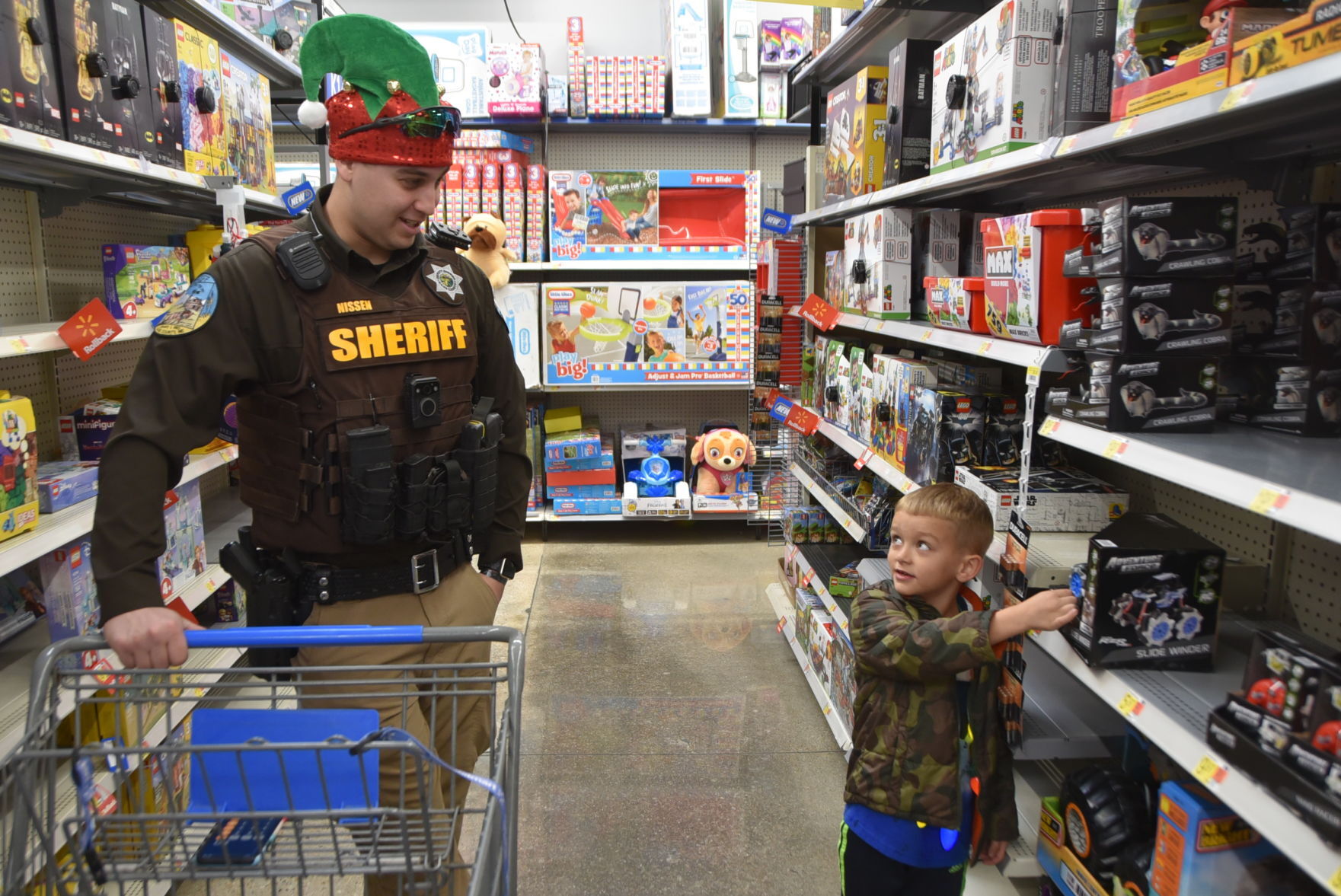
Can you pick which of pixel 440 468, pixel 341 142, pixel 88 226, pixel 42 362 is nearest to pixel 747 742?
pixel 440 468

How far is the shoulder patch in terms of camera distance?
1.61m

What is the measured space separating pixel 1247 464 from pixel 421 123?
1566 mm

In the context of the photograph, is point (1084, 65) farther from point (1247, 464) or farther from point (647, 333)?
point (647, 333)

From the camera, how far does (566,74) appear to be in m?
5.59

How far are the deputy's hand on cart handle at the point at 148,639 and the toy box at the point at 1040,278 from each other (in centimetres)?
165

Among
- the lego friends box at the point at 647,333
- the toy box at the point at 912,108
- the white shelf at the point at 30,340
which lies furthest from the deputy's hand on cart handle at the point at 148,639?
the lego friends box at the point at 647,333

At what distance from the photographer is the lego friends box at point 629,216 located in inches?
204

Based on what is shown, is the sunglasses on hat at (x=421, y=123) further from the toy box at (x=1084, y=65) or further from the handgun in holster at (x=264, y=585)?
the toy box at (x=1084, y=65)

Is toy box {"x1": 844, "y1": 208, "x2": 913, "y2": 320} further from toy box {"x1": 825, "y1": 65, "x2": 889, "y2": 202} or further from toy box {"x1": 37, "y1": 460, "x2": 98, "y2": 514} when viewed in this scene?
toy box {"x1": 37, "y1": 460, "x2": 98, "y2": 514}

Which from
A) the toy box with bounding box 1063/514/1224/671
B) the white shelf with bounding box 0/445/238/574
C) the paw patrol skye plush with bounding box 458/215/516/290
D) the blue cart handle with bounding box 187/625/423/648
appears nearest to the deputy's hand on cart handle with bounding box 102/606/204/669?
the blue cart handle with bounding box 187/625/423/648

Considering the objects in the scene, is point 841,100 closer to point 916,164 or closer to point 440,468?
point 916,164

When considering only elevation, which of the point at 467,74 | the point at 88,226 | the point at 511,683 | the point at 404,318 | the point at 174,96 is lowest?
the point at 511,683

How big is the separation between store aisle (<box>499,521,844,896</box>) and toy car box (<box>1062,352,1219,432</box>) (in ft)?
4.97

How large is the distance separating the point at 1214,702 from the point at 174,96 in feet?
9.63
